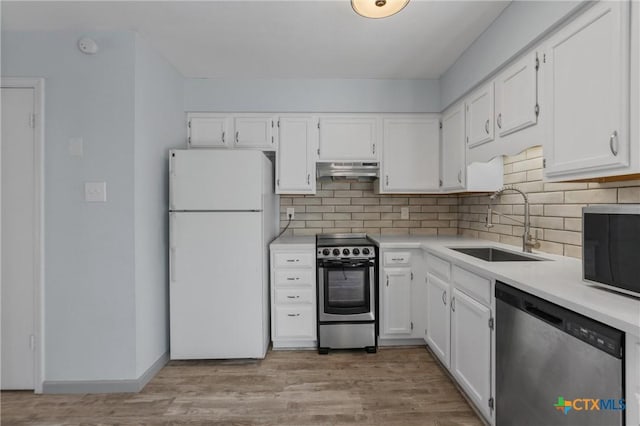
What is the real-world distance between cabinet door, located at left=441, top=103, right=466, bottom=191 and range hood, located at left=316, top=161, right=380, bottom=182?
A: 25.9 inches

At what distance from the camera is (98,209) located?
2.29m

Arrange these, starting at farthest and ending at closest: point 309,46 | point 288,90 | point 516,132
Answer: point 288,90, point 309,46, point 516,132

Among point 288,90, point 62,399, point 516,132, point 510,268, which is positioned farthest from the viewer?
point 288,90

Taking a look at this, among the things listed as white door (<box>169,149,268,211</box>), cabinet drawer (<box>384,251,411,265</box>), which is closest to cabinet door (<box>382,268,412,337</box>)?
cabinet drawer (<box>384,251,411,265</box>)

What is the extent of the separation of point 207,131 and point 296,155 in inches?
36.1

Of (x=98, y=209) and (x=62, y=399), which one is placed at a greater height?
(x=98, y=209)

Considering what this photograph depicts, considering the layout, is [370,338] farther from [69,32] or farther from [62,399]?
[69,32]

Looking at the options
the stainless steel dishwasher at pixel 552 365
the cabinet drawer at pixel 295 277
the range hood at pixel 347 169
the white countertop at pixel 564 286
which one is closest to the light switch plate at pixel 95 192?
the cabinet drawer at pixel 295 277

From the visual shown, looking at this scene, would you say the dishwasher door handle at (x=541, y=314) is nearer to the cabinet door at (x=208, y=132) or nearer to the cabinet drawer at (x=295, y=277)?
the cabinet drawer at (x=295, y=277)

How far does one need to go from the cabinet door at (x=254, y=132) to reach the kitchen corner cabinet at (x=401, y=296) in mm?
1581

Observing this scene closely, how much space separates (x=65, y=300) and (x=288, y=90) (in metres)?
2.54

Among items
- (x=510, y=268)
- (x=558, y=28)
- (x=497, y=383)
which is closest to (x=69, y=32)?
(x=558, y=28)

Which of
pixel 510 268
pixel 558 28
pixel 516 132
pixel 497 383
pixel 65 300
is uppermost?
pixel 558 28

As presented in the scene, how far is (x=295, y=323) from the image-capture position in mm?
2914
